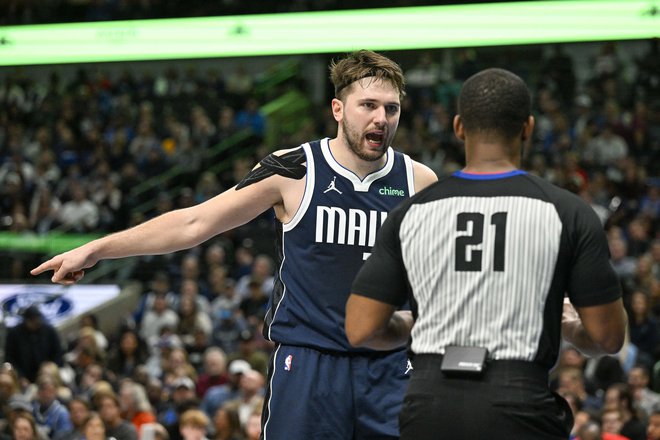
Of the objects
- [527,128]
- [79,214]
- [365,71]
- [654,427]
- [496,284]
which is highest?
[365,71]

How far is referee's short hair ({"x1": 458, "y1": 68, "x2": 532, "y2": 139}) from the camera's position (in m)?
3.56

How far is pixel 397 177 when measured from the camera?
17.4ft

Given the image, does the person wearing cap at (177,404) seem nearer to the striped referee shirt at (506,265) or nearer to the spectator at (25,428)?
the spectator at (25,428)

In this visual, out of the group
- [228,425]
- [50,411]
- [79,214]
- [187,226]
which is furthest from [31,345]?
[187,226]

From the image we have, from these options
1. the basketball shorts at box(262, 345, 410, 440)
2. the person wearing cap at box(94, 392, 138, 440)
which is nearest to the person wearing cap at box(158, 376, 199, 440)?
the person wearing cap at box(94, 392, 138, 440)

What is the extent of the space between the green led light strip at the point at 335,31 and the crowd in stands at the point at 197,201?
131 cm

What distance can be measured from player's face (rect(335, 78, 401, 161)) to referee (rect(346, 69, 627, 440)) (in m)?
1.48

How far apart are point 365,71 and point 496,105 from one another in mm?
1646

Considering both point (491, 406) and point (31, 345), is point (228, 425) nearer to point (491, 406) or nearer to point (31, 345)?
point (31, 345)

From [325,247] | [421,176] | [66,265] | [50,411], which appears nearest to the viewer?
[66,265]

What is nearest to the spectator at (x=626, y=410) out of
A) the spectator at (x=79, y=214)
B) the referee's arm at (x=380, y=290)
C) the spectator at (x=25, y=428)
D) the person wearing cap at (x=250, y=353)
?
the person wearing cap at (x=250, y=353)

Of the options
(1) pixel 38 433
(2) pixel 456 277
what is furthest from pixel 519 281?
(1) pixel 38 433

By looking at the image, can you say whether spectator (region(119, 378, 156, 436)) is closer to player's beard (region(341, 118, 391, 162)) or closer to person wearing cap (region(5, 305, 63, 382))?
person wearing cap (region(5, 305, 63, 382))

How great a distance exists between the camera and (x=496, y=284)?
347 cm
